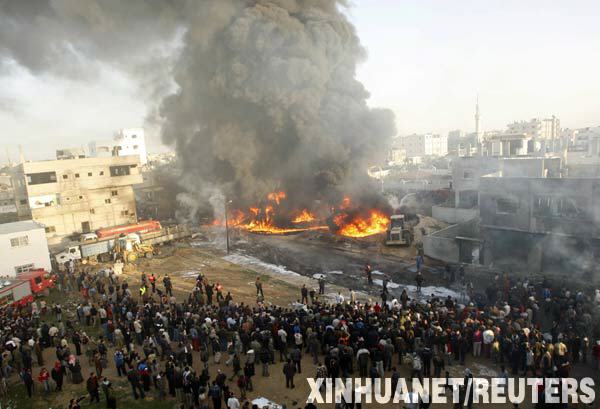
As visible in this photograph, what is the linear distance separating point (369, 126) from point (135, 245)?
81.6ft

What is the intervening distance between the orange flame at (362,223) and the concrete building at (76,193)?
73.8 ft

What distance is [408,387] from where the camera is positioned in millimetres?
12672

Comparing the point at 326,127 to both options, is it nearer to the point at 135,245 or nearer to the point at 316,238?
the point at 316,238

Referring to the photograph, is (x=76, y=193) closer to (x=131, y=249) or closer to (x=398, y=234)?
(x=131, y=249)

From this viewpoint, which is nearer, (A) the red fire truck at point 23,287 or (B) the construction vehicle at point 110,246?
(A) the red fire truck at point 23,287

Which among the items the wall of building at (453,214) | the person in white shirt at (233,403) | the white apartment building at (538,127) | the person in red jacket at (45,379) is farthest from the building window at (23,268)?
the white apartment building at (538,127)

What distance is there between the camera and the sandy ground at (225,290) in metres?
12.8

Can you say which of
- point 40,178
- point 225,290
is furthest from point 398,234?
point 40,178

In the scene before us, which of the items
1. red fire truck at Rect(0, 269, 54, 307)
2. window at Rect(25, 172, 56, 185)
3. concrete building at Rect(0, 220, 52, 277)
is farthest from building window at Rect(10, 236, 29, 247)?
window at Rect(25, 172, 56, 185)

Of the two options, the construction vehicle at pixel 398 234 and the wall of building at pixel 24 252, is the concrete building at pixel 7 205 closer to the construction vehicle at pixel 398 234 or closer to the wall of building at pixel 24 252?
the wall of building at pixel 24 252

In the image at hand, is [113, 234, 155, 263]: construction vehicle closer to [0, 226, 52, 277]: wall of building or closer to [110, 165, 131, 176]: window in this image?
[0, 226, 52, 277]: wall of building

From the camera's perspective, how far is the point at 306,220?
43.7m

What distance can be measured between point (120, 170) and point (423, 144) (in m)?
115

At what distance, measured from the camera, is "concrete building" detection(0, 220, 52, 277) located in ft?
87.2
